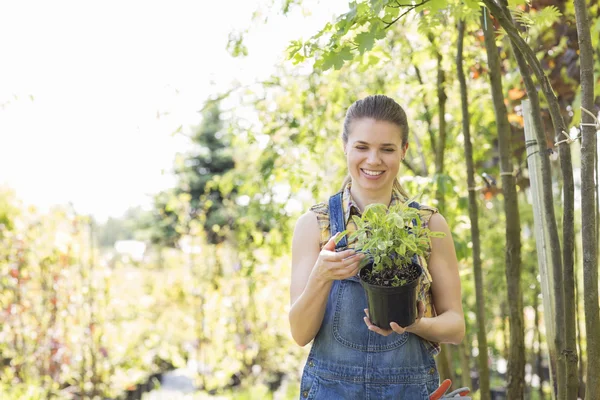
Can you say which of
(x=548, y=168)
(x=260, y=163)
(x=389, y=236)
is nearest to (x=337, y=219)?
(x=389, y=236)

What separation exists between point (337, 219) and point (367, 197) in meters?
0.10

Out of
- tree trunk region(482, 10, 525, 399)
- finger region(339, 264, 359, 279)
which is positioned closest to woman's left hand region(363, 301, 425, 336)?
finger region(339, 264, 359, 279)

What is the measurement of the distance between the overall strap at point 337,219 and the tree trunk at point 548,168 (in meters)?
0.53

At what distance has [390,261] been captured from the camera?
130 centimetres

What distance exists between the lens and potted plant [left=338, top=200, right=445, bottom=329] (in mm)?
1264

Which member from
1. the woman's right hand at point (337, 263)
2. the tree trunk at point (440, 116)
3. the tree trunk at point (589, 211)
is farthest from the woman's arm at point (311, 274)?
the tree trunk at point (440, 116)

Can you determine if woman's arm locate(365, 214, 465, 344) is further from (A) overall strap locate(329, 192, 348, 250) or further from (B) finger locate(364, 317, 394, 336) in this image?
(A) overall strap locate(329, 192, 348, 250)

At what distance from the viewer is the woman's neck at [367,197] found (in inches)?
61.8

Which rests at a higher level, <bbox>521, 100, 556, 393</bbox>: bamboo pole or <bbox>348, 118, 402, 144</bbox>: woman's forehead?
<bbox>348, 118, 402, 144</bbox>: woman's forehead

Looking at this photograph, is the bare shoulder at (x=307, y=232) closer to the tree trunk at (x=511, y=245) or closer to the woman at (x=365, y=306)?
the woman at (x=365, y=306)

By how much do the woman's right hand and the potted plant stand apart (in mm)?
20

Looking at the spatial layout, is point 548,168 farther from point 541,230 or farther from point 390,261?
point 390,261

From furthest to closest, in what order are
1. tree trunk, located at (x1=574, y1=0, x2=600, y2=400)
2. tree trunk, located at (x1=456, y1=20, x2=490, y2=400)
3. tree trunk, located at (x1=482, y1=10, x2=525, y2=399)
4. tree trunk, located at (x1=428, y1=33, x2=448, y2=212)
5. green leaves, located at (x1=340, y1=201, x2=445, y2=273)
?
1. tree trunk, located at (x1=428, y1=33, x2=448, y2=212)
2. tree trunk, located at (x1=456, y1=20, x2=490, y2=400)
3. tree trunk, located at (x1=482, y1=10, x2=525, y2=399)
4. tree trunk, located at (x1=574, y1=0, x2=600, y2=400)
5. green leaves, located at (x1=340, y1=201, x2=445, y2=273)

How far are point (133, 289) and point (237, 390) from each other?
2.10 meters
